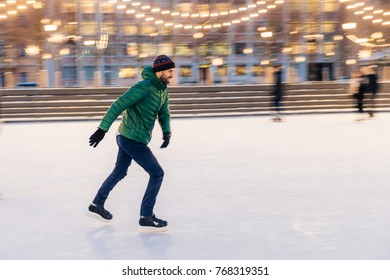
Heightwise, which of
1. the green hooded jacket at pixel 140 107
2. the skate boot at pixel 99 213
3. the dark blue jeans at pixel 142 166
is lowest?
the skate boot at pixel 99 213

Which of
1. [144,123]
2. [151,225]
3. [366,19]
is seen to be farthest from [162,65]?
[366,19]

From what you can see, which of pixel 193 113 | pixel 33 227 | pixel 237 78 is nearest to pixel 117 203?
pixel 33 227

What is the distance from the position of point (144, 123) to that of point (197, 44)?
29.5m

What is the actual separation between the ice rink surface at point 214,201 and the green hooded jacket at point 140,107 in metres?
0.89

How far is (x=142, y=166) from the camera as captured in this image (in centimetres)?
475

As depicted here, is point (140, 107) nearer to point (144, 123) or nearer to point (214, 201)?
point (144, 123)

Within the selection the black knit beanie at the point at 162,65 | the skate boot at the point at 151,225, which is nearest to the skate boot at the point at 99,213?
the skate boot at the point at 151,225

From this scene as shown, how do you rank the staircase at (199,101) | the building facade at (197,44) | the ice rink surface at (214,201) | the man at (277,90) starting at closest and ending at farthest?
the ice rink surface at (214,201) → the man at (277,90) → the staircase at (199,101) → the building facade at (197,44)

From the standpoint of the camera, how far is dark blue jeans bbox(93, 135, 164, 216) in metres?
4.64

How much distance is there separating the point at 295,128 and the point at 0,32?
17828 millimetres

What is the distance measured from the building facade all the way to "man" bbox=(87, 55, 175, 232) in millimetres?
25868

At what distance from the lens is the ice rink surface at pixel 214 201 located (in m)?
4.27

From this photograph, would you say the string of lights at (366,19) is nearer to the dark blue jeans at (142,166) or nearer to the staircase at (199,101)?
the staircase at (199,101)

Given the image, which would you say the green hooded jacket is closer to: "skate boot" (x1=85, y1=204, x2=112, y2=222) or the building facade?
"skate boot" (x1=85, y1=204, x2=112, y2=222)
